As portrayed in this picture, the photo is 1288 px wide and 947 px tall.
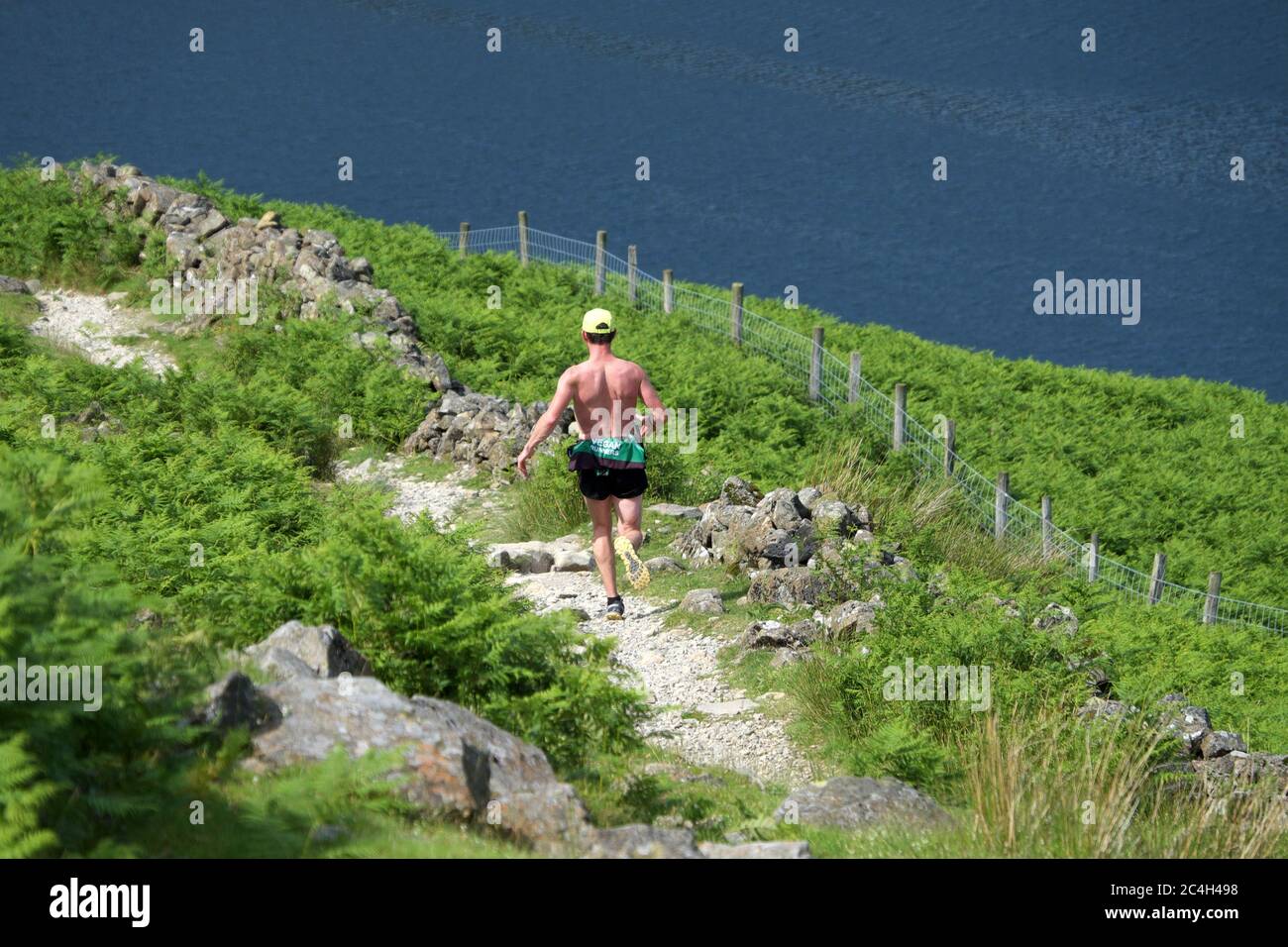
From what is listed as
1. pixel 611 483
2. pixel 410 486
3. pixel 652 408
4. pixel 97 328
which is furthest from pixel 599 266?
pixel 652 408

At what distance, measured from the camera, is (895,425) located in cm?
2222

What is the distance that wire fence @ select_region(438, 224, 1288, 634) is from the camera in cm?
1911

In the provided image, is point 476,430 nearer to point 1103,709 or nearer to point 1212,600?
point 1103,709

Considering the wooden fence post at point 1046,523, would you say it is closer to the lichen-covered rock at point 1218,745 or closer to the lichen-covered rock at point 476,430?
the lichen-covered rock at point 476,430

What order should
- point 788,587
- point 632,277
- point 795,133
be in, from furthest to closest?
1. point 795,133
2. point 632,277
3. point 788,587

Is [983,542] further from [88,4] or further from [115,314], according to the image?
[88,4]

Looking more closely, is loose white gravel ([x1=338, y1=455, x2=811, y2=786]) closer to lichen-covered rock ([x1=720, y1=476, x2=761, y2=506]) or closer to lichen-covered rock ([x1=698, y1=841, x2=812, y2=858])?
lichen-covered rock ([x1=720, y1=476, x2=761, y2=506])

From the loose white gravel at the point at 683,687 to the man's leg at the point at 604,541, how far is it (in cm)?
36

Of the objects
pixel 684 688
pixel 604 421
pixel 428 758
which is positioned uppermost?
pixel 604 421

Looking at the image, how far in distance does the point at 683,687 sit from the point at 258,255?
47.0ft

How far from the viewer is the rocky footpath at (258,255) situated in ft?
64.4

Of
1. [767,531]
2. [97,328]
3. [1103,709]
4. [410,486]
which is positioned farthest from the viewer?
[97,328]
